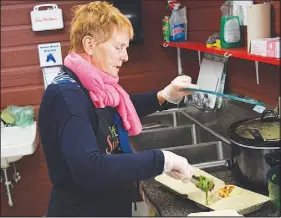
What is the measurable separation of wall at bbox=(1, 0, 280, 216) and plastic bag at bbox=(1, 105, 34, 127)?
4.3 inches

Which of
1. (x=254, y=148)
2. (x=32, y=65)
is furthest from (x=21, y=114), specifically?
(x=254, y=148)

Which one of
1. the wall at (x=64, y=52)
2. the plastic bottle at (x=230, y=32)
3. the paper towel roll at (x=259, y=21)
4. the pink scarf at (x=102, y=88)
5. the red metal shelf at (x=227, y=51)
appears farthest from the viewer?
the wall at (x=64, y=52)

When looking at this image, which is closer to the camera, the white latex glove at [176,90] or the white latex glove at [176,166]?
the white latex glove at [176,166]

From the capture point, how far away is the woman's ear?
970 millimetres

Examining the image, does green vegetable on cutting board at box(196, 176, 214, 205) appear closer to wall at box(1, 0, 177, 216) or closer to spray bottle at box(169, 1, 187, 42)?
wall at box(1, 0, 177, 216)

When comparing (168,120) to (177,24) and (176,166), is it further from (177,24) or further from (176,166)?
(176,166)

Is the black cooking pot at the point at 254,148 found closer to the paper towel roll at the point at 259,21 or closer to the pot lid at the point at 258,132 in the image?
the pot lid at the point at 258,132

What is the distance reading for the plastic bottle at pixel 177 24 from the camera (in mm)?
1779

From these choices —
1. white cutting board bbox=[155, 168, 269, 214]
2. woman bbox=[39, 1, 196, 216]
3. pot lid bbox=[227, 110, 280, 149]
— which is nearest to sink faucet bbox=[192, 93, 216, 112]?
pot lid bbox=[227, 110, 280, 149]

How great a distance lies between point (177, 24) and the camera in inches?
70.6

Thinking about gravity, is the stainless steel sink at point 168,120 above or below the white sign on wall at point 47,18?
below

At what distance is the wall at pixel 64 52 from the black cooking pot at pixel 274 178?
A: 1.17 ft

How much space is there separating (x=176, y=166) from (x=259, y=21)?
616 millimetres

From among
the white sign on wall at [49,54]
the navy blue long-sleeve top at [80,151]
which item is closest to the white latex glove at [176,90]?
the navy blue long-sleeve top at [80,151]
